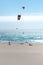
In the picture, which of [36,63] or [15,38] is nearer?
[36,63]

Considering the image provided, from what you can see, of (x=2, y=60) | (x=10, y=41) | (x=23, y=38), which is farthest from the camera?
(x=23, y=38)

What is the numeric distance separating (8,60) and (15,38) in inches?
387

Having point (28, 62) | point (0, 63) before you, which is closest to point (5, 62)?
point (0, 63)

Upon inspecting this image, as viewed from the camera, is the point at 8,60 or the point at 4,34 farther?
the point at 4,34

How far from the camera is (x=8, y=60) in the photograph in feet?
38.8

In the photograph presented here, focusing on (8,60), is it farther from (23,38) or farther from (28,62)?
(23,38)

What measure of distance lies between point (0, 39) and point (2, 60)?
33.8ft

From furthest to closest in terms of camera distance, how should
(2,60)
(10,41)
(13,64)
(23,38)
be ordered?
(23,38) < (10,41) < (2,60) < (13,64)

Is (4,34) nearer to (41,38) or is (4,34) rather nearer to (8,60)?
(41,38)

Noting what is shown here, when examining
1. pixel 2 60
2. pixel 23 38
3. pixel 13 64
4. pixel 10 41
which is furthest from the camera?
pixel 23 38

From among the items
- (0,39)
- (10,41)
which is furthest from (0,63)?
(0,39)

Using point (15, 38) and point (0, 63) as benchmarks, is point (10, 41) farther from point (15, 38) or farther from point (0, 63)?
point (0, 63)

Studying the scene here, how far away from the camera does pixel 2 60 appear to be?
1164 cm

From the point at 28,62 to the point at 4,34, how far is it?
9772 millimetres
